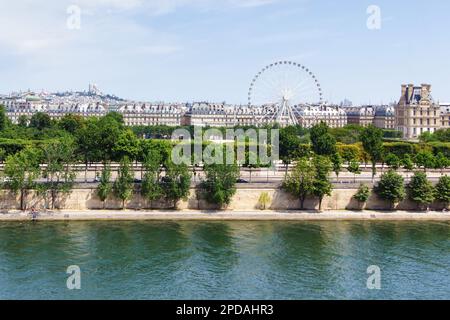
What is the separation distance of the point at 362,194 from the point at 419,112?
166ft

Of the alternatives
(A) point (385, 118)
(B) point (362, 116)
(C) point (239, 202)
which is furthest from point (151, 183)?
(B) point (362, 116)

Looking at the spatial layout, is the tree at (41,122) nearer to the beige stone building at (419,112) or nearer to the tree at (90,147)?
the tree at (90,147)

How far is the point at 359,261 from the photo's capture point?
24297 millimetres

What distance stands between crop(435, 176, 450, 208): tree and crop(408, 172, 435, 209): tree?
0.35 metres

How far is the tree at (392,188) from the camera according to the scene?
3331cm

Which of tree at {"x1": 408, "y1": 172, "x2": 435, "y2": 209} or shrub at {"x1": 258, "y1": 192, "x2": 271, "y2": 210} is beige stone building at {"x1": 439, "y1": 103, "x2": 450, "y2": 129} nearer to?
tree at {"x1": 408, "y1": 172, "x2": 435, "y2": 209}

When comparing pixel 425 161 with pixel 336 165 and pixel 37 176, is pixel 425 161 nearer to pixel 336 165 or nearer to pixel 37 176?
pixel 336 165

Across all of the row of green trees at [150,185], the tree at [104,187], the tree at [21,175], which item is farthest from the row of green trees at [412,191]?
the tree at [21,175]

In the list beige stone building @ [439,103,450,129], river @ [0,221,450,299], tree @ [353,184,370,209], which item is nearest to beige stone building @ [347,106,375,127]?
beige stone building @ [439,103,450,129]

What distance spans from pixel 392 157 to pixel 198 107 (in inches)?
2881

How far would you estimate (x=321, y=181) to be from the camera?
32.9m

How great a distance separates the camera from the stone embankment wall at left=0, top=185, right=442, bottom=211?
32375 millimetres
